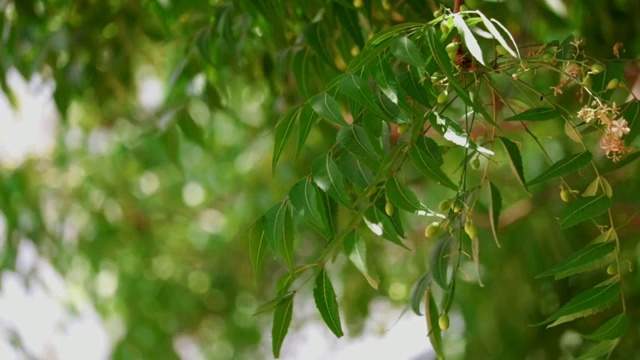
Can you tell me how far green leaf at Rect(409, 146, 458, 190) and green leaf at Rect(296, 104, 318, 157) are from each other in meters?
0.11

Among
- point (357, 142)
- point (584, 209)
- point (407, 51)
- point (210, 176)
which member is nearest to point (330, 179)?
point (357, 142)

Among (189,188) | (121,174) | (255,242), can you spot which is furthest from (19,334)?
(255,242)

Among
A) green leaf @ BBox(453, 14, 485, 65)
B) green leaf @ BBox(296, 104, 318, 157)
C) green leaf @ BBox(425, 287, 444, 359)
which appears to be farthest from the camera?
→ green leaf @ BBox(425, 287, 444, 359)

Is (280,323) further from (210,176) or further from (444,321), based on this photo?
(210,176)

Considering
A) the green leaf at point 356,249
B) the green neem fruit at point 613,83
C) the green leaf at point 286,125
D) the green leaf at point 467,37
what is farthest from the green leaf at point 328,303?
the green neem fruit at point 613,83

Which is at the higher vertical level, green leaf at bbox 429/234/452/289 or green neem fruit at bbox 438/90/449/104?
green neem fruit at bbox 438/90/449/104

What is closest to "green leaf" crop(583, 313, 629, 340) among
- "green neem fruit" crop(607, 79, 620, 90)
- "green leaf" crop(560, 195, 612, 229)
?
"green leaf" crop(560, 195, 612, 229)

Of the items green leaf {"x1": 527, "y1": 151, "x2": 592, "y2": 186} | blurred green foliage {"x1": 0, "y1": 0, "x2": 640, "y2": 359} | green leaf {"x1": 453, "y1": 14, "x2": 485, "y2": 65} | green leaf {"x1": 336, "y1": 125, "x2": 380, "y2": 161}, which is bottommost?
blurred green foliage {"x1": 0, "y1": 0, "x2": 640, "y2": 359}

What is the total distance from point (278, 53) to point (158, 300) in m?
2.13

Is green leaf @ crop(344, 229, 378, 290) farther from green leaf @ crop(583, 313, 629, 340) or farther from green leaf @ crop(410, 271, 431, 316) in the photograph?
green leaf @ crop(583, 313, 629, 340)

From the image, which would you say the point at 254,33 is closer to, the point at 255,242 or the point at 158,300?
the point at 255,242

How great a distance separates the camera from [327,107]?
1062 mm

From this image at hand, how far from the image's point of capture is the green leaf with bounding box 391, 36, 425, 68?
100 centimetres

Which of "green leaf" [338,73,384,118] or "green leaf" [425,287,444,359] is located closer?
"green leaf" [338,73,384,118]
